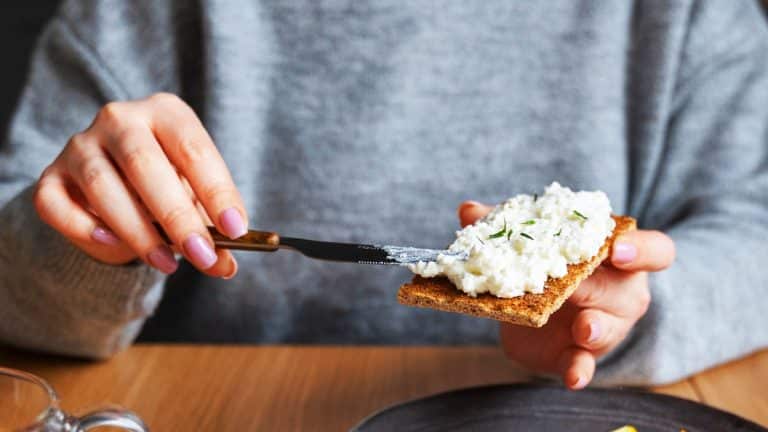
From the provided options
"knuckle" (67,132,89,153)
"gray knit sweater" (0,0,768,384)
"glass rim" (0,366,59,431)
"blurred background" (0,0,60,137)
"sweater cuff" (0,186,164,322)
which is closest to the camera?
"glass rim" (0,366,59,431)

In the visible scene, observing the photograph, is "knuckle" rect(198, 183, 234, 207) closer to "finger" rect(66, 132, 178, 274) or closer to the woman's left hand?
"finger" rect(66, 132, 178, 274)

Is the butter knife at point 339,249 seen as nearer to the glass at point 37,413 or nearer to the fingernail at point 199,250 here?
the fingernail at point 199,250

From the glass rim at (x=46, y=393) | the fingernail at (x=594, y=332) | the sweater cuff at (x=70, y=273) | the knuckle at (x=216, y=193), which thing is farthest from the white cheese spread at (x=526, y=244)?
the sweater cuff at (x=70, y=273)

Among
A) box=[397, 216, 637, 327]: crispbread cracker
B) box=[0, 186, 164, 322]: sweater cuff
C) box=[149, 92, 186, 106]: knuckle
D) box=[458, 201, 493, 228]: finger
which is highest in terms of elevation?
box=[149, 92, 186, 106]: knuckle

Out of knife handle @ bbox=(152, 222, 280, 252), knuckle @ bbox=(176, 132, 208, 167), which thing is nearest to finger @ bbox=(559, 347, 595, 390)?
knife handle @ bbox=(152, 222, 280, 252)

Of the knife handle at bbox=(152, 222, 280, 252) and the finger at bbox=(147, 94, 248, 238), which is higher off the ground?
the finger at bbox=(147, 94, 248, 238)

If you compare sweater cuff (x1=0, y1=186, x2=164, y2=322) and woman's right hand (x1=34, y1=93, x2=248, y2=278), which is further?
sweater cuff (x1=0, y1=186, x2=164, y2=322)

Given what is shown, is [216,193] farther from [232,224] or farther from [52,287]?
[52,287]

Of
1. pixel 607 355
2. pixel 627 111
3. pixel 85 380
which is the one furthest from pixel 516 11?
pixel 85 380

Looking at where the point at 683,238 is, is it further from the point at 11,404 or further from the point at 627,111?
the point at 11,404
